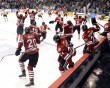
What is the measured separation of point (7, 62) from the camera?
783 centimetres

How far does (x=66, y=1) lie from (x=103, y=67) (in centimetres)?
1929

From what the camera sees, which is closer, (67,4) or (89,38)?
(89,38)

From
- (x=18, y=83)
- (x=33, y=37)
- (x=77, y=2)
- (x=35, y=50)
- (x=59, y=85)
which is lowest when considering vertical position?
(x=18, y=83)

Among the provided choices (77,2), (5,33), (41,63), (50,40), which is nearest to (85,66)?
(41,63)

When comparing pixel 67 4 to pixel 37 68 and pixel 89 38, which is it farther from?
pixel 37 68

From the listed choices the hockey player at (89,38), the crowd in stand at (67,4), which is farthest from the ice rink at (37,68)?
the crowd in stand at (67,4)

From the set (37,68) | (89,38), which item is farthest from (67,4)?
(37,68)

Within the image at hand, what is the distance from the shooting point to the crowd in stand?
2117cm

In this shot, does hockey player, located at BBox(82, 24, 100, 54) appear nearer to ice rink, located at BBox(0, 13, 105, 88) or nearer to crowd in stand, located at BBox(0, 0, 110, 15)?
ice rink, located at BBox(0, 13, 105, 88)

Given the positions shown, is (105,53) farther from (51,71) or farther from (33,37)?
(33,37)

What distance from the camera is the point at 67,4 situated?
81.8ft

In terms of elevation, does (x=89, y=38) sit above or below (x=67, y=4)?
→ below

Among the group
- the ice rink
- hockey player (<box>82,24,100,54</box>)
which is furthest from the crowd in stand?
hockey player (<box>82,24,100,54</box>)

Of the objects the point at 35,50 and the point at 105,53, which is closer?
the point at 35,50
